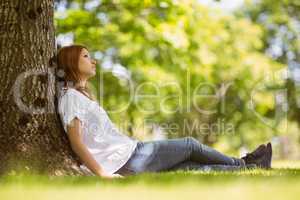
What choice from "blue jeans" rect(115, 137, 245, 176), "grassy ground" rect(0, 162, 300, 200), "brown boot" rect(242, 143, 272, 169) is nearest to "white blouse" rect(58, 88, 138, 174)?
"blue jeans" rect(115, 137, 245, 176)

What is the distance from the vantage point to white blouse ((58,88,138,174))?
17.1 feet

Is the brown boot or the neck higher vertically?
the neck

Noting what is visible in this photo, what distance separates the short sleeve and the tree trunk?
9 centimetres

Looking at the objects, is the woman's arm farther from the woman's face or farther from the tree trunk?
the woman's face

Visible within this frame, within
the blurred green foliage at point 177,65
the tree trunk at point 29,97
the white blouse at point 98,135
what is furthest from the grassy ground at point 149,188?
the blurred green foliage at point 177,65

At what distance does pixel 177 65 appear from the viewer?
46.7 feet

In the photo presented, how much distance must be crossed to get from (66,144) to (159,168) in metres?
1.04

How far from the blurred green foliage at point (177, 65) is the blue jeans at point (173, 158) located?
5278 mm

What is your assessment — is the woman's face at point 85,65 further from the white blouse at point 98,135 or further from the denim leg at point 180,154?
the denim leg at point 180,154

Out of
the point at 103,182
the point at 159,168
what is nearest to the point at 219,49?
the point at 159,168

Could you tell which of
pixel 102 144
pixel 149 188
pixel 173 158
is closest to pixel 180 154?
pixel 173 158

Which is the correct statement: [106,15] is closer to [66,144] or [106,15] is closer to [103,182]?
[66,144]

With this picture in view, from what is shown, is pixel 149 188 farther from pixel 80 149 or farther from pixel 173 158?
pixel 173 158

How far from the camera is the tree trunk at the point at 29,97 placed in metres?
4.84
